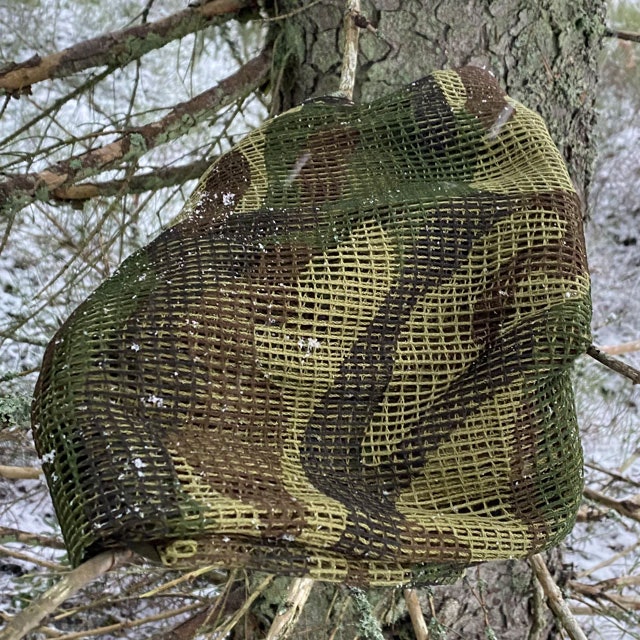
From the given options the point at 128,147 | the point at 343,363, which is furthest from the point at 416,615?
the point at 128,147

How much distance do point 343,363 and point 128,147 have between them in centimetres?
40

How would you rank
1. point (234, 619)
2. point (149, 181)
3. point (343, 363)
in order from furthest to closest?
point (149, 181)
point (234, 619)
point (343, 363)

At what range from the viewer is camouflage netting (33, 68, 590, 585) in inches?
18.9

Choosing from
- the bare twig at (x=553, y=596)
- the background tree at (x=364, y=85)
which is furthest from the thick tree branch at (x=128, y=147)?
the bare twig at (x=553, y=596)

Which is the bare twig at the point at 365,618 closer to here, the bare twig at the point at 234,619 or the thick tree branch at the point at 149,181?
the bare twig at the point at 234,619

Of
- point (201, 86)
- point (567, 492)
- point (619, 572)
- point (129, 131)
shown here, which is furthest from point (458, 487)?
point (201, 86)

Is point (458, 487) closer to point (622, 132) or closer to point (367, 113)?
point (367, 113)

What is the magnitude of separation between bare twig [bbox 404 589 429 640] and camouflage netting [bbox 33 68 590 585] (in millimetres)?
245

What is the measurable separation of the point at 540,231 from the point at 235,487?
1.12 feet

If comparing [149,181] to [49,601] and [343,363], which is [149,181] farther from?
[49,601]

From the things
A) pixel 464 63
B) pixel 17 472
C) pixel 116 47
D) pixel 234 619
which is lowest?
pixel 234 619

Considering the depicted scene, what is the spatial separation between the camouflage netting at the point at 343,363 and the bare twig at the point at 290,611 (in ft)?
0.59

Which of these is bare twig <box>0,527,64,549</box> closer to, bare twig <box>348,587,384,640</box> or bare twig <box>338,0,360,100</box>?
bare twig <box>348,587,384,640</box>

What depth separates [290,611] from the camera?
2.26 ft
